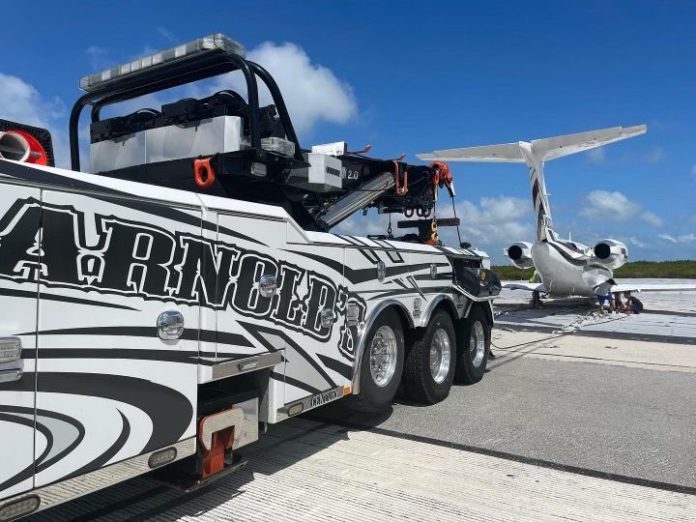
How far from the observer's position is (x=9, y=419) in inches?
105

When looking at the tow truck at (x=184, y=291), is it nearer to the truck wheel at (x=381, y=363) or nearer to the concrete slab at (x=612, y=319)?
the truck wheel at (x=381, y=363)

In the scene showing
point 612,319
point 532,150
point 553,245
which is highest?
point 532,150

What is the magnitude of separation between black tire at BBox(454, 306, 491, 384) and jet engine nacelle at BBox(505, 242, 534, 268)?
17.9m

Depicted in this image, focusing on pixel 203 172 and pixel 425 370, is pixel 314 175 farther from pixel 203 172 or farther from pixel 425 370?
pixel 425 370

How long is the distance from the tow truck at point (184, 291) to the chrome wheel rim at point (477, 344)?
4.91 ft

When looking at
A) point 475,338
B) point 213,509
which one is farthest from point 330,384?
point 475,338

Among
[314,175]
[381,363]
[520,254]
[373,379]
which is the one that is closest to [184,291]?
[314,175]

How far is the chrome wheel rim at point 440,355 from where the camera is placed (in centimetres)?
742

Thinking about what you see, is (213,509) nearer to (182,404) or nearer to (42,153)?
(182,404)

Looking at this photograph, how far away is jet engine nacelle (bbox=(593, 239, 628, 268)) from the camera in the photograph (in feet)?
79.0

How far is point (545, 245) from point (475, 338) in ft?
53.4

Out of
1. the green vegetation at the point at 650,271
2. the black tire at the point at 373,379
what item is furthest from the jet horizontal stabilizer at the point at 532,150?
the green vegetation at the point at 650,271

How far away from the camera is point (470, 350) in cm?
845

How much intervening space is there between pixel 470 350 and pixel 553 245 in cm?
1680
